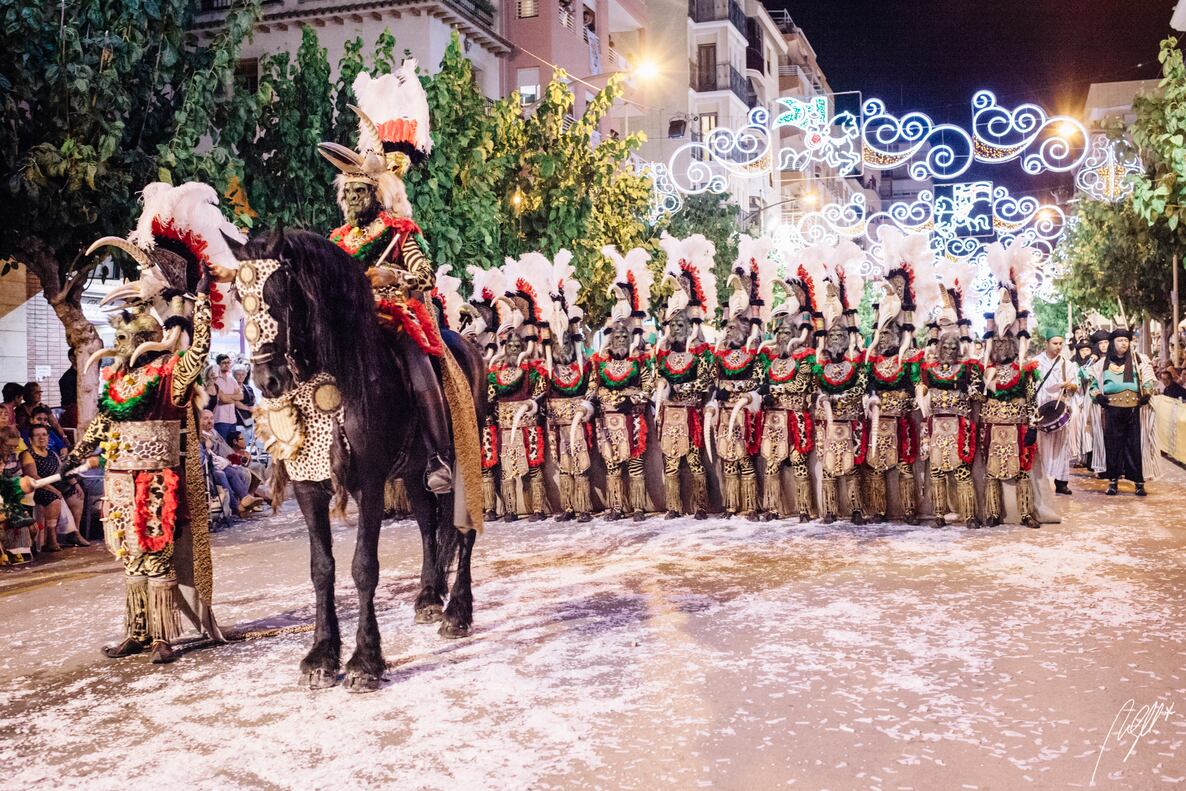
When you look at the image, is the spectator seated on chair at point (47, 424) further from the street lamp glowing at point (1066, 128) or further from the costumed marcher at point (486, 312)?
the street lamp glowing at point (1066, 128)

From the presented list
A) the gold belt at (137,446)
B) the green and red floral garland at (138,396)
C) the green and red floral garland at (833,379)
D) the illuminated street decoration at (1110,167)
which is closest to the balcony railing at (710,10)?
the illuminated street decoration at (1110,167)

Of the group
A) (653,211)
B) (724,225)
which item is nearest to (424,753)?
(653,211)

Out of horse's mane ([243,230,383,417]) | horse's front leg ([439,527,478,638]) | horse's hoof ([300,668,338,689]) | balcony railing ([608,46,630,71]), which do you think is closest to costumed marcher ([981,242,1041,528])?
horse's front leg ([439,527,478,638])

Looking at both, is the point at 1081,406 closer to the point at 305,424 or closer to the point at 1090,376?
the point at 1090,376

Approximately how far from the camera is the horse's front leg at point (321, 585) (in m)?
5.88

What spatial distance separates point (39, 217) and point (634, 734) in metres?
9.20

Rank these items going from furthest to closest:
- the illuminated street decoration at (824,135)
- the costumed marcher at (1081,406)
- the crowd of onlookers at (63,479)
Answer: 1. the illuminated street decoration at (824,135)
2. the costumed marcher at (1081,406)
3. the crowd of onlookers at (63,479)

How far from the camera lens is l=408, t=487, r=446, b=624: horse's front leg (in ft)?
23.9

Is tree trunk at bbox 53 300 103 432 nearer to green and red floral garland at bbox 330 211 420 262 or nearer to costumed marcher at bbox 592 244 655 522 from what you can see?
costumed marcher at bbox 592 244 655 522

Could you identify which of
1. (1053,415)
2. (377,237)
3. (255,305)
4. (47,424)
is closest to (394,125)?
(377,237)

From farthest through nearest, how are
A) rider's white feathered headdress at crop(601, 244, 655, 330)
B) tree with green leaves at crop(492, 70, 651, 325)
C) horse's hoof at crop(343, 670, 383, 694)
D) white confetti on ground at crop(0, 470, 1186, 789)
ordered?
tree with green leaves at crop(492, 70, 651, 325), rider's white feathered headdress at crop(601, 244, 655, 330), horse's hoof at crop(343, 670, 383, 694), white confetti on ground at crop(0, 470, 1186, 789)

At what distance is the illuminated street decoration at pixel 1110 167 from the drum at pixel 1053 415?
16.2 feet

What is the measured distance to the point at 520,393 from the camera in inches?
478

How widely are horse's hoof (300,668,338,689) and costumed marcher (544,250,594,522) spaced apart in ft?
20.6
